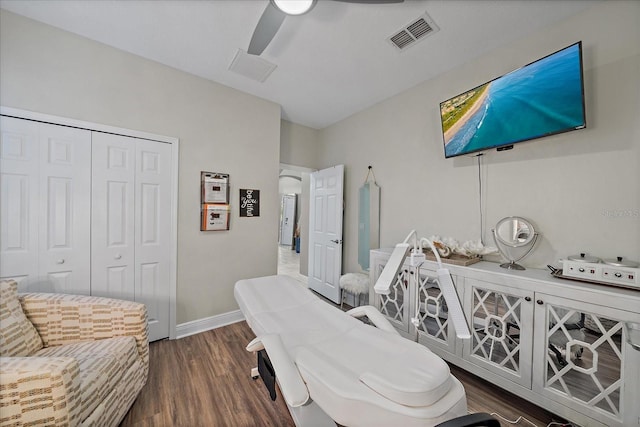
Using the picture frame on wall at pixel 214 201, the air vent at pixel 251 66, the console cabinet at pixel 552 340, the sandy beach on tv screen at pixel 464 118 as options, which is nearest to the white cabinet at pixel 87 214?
the picture frame on wall at pixel 214 201

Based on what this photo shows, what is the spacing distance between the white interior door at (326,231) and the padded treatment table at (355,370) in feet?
6.34

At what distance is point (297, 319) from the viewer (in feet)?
5.28

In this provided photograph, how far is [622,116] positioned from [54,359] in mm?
3466

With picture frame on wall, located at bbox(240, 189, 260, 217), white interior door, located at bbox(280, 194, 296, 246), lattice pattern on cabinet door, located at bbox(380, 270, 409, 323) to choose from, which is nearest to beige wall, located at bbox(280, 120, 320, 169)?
picture frame on wall, located at bbox(240, 189, 260, 217)

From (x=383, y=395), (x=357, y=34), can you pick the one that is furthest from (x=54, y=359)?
(x=357, y=34)

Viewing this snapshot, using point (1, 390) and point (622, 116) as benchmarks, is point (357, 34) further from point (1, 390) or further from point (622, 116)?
point (1, 390)

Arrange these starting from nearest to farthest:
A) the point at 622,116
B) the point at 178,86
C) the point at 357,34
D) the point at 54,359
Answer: the point at 54,359, the point at 622,116, the point at 357,34, the point at 178,86

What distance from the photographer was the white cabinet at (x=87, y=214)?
6.01 ft

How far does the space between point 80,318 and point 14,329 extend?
0.91ft

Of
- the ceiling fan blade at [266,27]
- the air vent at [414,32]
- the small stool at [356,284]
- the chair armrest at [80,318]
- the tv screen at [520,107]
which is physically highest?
the air vent at [414,32]

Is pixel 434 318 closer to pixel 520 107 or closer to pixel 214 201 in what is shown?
pixel 520 107

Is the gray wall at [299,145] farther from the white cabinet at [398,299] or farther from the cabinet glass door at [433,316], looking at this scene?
the cabinet glass door at [433,316]

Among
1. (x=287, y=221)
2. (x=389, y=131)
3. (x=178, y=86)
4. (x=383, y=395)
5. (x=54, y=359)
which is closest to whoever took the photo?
(x=383, y=395)

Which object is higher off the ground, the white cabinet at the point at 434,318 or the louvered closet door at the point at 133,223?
the louvered closet door at the point at 133,223
